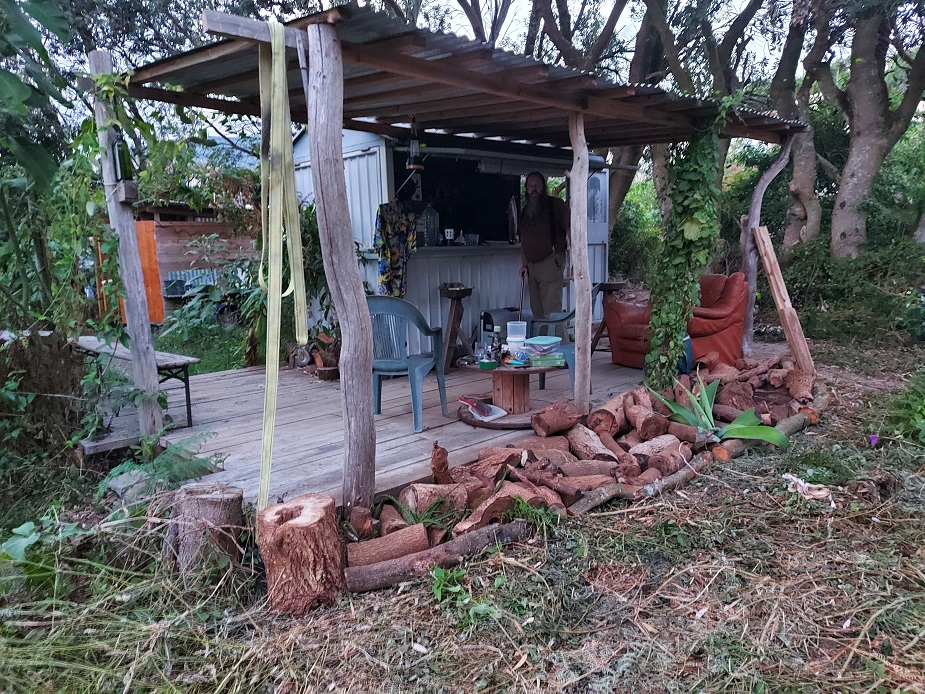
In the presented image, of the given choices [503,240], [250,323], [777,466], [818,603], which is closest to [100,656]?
[818,603]

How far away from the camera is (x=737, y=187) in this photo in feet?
38.6

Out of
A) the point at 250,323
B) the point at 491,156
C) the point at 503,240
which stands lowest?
the point at 250,323

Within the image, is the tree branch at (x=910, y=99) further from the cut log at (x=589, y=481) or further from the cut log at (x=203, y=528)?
the cut log at (x=203, y=528)

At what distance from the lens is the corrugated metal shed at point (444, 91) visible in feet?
9.62

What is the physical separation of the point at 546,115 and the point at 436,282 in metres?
2.17

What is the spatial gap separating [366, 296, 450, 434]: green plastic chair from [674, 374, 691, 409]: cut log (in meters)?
1.78

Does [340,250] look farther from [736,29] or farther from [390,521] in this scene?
[736,29]

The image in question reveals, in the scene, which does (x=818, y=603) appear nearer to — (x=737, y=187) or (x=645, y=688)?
(x=645, y=688)

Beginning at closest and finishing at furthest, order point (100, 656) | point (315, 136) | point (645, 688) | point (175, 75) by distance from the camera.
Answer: point (645, 688) → point (100, 656) → point (315, 136) → point (175, 75)

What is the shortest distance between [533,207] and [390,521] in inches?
178

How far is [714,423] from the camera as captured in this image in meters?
4.43

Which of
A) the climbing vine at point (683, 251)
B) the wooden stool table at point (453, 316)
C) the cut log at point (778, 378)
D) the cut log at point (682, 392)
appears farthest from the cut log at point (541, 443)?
the cut log at point (778, 378)

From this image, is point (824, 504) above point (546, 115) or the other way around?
the other way around

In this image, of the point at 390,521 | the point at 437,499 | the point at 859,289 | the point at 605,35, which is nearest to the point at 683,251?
the point at 437,499
